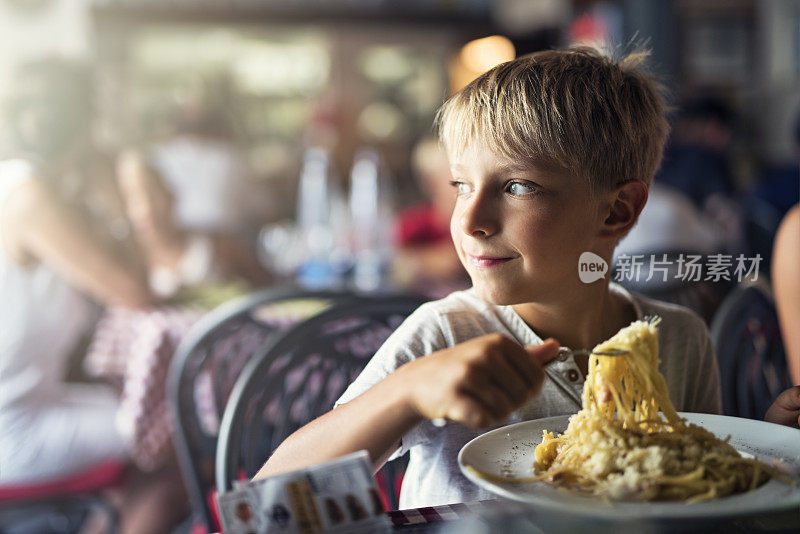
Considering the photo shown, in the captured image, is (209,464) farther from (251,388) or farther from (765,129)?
(765,129)

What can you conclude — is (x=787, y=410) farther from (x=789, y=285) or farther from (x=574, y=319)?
(x=789, y=285)

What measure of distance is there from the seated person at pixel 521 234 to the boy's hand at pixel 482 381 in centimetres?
2

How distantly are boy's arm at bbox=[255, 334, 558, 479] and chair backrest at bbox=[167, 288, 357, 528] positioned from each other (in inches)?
21.3

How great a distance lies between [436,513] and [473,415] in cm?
14

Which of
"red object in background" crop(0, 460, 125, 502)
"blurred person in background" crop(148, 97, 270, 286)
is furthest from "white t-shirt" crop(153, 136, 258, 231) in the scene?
"red object in background" crop(0, 460, 125, 502)

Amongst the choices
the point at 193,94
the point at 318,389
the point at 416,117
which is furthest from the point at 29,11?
the point at 416,117

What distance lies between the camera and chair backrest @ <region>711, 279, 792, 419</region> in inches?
47.3

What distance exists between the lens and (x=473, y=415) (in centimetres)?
63

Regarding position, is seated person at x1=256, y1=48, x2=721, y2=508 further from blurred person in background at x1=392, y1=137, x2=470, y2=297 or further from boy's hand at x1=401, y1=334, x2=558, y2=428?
blurred person in background at x1=392, y1=137, x2=470, y2=297

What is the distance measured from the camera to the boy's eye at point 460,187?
799 millimetres

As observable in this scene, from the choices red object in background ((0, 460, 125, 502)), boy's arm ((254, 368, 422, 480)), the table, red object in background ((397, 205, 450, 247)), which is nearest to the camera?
the table

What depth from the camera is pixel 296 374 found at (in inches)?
47.5

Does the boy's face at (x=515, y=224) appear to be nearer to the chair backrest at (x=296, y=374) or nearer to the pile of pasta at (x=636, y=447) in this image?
the pile of pasta at (x=636, y=447)

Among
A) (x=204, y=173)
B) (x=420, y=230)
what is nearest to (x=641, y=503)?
(x=420, y=230)
